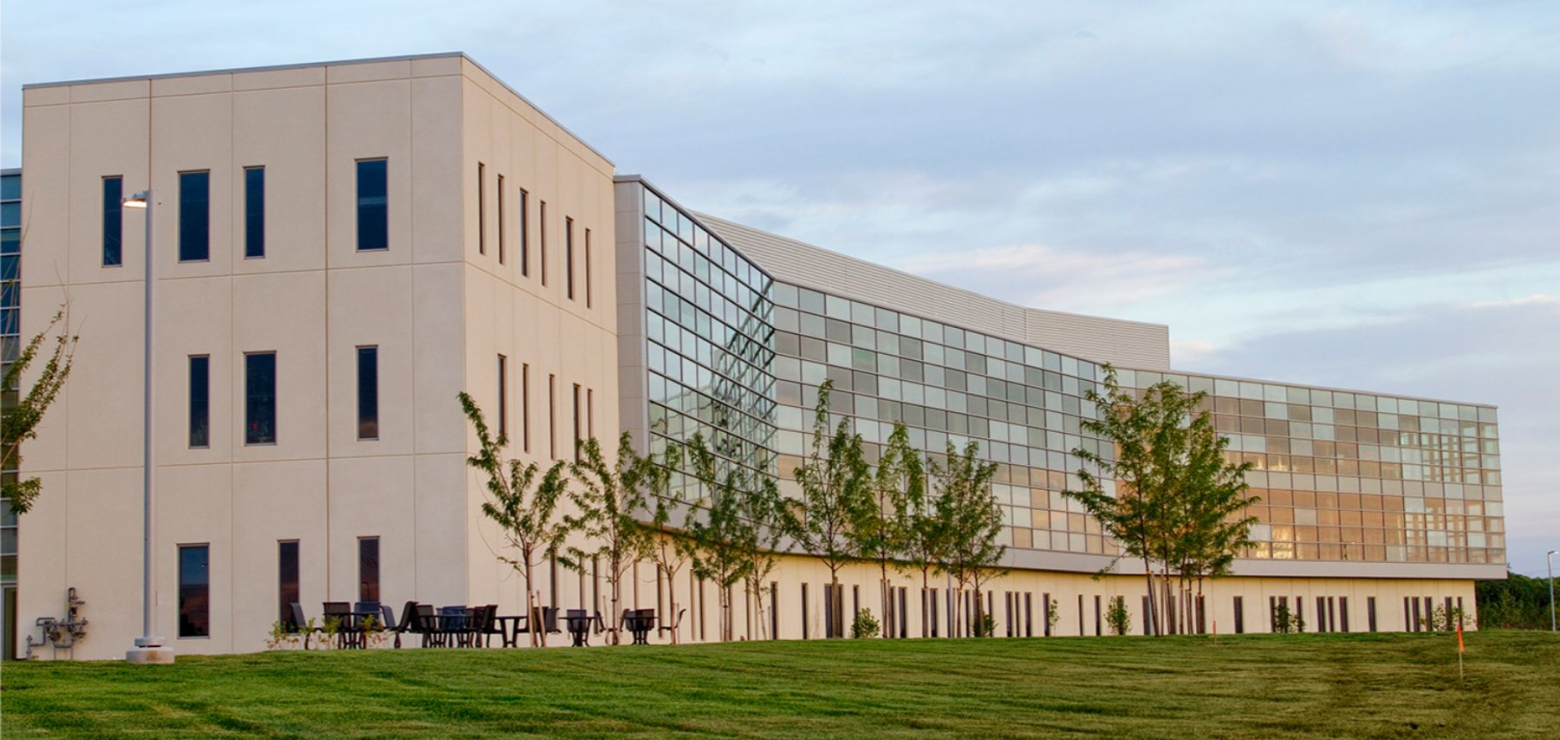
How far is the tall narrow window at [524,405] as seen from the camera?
40656 millimetres

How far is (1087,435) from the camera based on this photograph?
8388 centimetres

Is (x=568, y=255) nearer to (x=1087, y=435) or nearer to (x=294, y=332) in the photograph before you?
(x=294, y=332)

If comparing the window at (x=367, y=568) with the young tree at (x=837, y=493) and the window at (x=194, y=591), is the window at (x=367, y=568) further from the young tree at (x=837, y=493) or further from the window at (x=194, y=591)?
the young tree at (x=837, y=493)

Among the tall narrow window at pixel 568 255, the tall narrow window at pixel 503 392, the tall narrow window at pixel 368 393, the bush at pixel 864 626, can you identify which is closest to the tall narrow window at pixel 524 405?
the tall narrow window at pixel 503 392

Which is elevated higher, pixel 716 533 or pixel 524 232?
pixel 524 232

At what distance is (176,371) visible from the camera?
3850 centimetres

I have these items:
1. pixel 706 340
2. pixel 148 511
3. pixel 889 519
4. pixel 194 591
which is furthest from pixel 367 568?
pixel 889 519

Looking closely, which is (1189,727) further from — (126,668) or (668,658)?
(126,668)

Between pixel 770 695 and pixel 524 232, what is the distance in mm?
21839

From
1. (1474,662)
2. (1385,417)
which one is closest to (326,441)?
(1474,662)

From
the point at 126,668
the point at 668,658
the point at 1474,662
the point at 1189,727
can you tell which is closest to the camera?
the point at 1189,727

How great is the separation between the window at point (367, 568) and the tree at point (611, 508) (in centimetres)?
390

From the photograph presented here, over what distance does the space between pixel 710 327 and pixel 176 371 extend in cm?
1847

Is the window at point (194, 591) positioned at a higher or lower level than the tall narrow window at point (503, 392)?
lower
